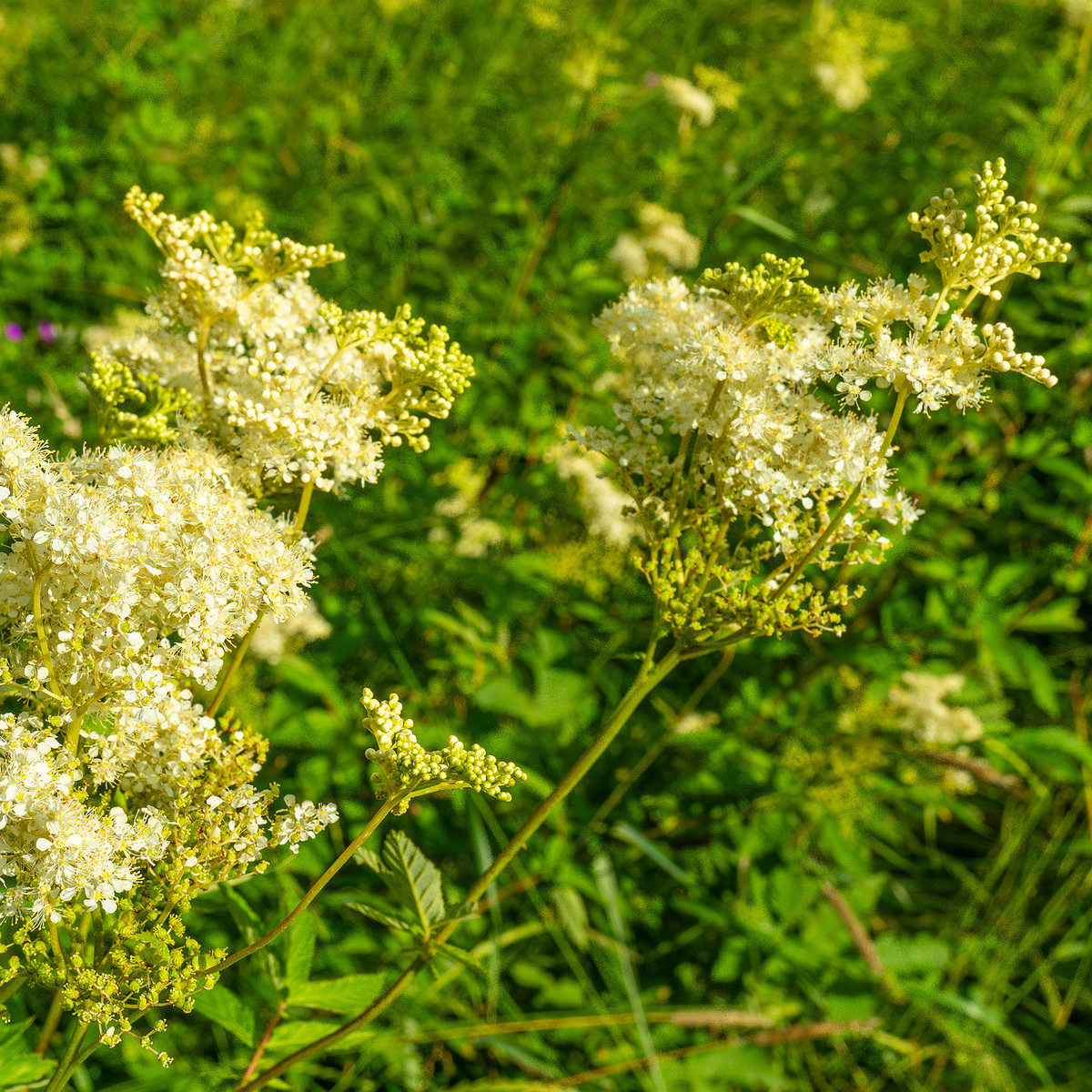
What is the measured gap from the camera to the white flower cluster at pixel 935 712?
3500 millimetres

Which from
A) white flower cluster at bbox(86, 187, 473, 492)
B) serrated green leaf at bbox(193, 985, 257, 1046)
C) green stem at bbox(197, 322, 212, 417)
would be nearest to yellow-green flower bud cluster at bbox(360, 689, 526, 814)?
white flower cluster at bbox(86, 187, 473, 492)

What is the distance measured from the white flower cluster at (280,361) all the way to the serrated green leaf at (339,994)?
92cm

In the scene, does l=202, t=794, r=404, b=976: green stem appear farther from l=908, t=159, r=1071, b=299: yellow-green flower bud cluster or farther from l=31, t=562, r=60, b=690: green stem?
l=908, t=159, r=1071, b=299: yellow-green flower bud cluster

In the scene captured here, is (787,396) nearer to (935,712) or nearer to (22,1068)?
(22,1068)

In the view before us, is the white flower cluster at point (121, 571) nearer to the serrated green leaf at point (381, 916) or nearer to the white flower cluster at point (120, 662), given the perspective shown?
the white flower cluster at point (120, 662)

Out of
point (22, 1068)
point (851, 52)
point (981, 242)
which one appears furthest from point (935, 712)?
point (851, 52)

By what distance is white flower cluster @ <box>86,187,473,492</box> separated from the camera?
167cm

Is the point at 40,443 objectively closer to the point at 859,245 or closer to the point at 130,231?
the point at 859,245

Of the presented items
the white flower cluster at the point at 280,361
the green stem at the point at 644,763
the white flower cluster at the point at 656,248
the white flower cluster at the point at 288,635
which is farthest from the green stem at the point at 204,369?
the white flower cluster at the point at 656,248

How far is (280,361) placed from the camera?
67.3 inches

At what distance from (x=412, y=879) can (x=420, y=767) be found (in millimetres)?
350

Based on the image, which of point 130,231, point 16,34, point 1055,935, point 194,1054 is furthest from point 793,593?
point 16,34

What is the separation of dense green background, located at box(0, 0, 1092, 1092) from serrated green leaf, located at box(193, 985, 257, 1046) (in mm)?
16

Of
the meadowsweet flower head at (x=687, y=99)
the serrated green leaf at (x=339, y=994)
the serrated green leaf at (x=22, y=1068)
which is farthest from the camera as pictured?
the meadowsweet flower head at (x=687, y=99)
